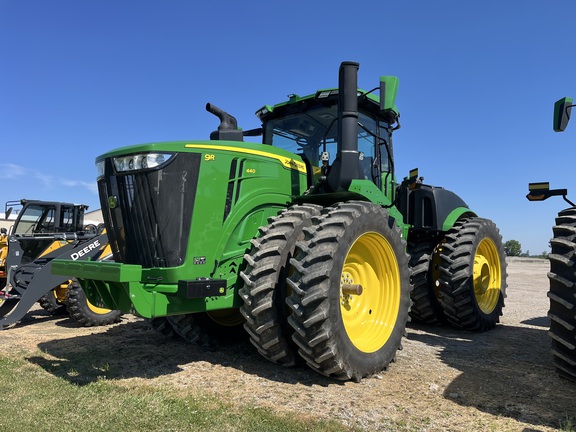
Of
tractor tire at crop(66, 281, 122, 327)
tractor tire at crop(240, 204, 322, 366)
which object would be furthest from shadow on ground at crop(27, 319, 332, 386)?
tractor tire at crop(66, 281, 122, 327)

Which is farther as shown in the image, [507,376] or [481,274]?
[481,274]

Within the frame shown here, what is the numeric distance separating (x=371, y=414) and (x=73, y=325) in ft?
19.7

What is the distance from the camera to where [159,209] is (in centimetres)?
419

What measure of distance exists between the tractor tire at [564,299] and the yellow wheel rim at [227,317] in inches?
129

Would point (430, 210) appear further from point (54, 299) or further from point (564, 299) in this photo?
point (54, 299)

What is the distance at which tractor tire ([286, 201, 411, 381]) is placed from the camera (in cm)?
397

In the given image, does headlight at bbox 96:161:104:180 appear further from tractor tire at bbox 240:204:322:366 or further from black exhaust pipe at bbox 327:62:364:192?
black exhaust pipe at bbox 327:62:364:192

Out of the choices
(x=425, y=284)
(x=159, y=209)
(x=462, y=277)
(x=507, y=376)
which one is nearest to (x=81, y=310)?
(x=159, y=209)

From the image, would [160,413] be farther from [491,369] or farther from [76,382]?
[491,369]

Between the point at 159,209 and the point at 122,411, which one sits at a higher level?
the point at 159,209

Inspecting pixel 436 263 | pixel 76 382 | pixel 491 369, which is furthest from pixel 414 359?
pixel 76 382

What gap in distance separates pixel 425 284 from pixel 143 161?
460 cm

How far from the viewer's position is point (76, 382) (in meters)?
4.18

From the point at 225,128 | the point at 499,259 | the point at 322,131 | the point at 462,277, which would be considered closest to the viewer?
the point at 225,128
